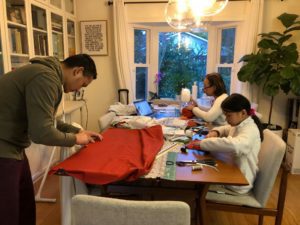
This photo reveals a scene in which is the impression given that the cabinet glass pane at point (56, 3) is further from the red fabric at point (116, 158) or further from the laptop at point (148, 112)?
the red fabric at point (116, 158)

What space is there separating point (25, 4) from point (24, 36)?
32cm

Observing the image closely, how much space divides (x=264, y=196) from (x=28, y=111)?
140 cm

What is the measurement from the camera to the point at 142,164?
1.29 m

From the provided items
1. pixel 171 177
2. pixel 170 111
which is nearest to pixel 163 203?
pixel 171 177

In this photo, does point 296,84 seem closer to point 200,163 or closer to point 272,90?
point 272,90

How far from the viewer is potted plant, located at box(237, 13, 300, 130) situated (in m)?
2.94

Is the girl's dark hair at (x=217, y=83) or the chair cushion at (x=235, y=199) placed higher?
the girl's dark hair at (x=217, y=83)

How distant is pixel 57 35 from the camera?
323 centimetres

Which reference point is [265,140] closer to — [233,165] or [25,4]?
[233,165]

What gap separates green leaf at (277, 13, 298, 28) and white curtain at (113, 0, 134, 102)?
2.06 m

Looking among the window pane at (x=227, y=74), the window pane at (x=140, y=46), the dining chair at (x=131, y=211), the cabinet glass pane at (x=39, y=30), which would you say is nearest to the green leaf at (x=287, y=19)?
the window pane at (x=227, y=74)

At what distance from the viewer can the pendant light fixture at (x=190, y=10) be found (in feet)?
6.77

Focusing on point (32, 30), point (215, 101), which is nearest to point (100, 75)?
point (32, 30)

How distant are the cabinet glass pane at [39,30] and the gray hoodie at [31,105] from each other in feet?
5.80
